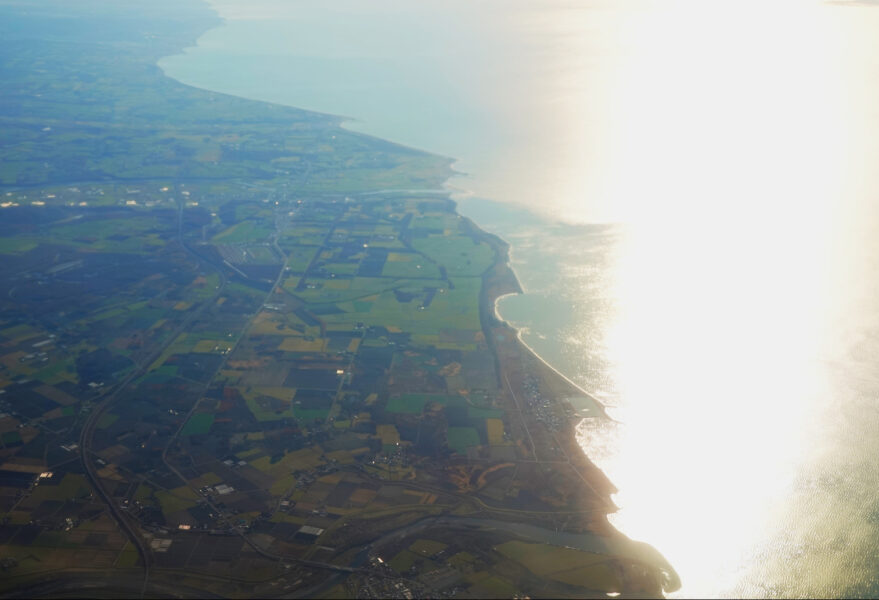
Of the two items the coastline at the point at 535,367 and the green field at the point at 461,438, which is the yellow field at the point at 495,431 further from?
the coastline at the point at 535,367

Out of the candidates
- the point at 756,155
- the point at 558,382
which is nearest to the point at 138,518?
the point at 558,382

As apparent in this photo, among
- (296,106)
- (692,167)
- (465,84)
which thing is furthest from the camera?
(465,84)

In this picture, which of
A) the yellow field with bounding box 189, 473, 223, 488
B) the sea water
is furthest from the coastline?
the yellow field with bounding box 189, 473, 223, 488

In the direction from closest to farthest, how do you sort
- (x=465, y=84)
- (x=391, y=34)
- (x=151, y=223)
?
(x=151, y=223) < (x=465, y=84) < (x=391, y=34)

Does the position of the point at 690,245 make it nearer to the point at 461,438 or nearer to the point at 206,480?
the point at 461,438

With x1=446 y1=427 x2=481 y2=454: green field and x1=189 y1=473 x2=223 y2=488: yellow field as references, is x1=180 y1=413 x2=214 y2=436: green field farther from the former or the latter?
x1=446 y1=427 x2=481 y2=454: green field

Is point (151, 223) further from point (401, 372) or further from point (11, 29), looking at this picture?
point (11, 29)
